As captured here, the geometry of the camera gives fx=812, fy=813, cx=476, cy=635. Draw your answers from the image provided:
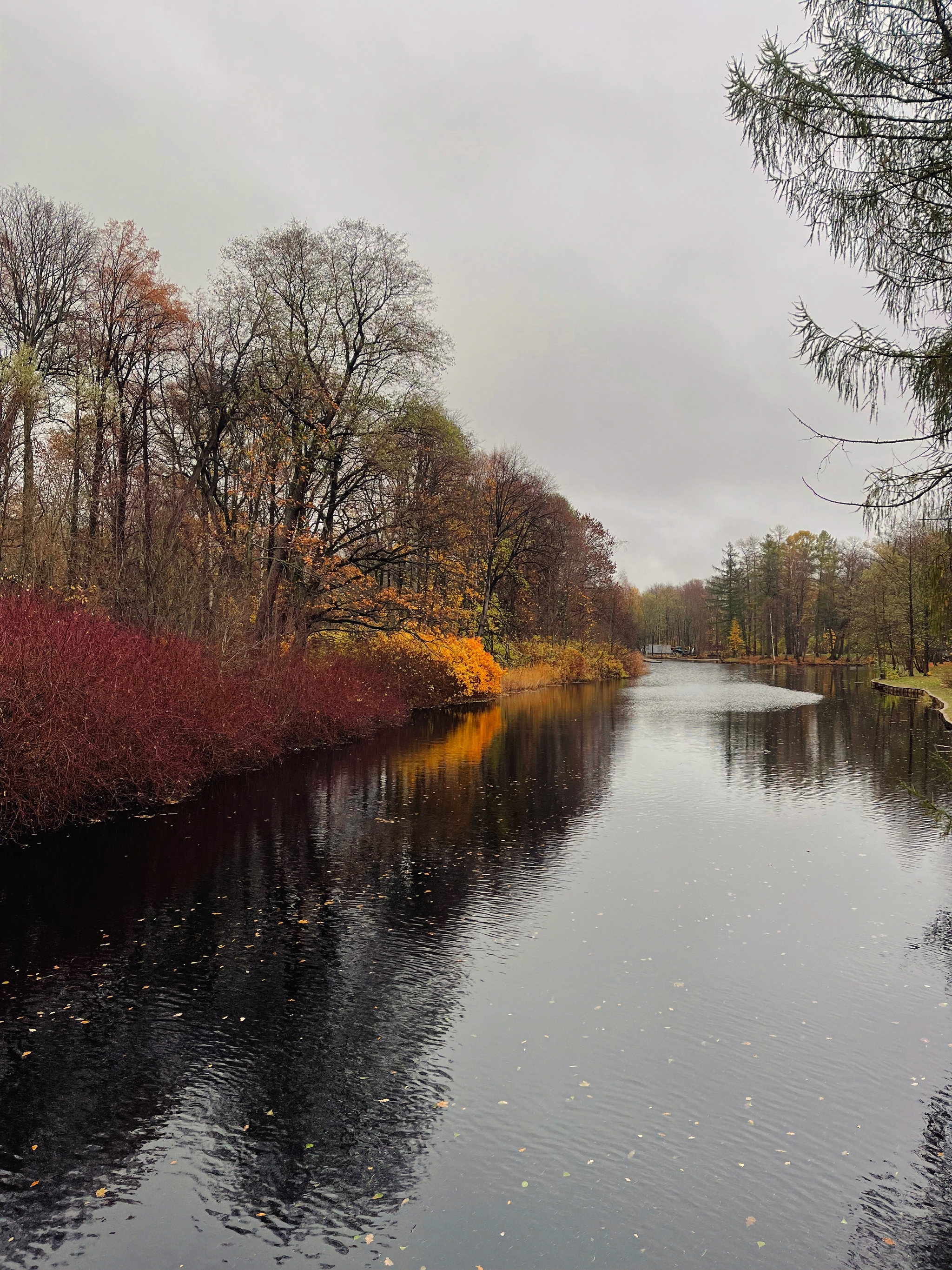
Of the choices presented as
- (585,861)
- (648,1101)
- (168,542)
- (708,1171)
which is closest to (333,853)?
(585,861)

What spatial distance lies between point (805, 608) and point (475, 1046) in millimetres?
86286

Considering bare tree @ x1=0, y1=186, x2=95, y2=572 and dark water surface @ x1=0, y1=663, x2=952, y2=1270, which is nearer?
dark water surface @ x1=0, y1=663, x2=952, y2=1270

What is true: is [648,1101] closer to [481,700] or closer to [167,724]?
[167,724]

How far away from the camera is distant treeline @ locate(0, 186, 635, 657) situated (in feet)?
66.4

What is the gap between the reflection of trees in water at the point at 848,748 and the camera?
14.8 metres

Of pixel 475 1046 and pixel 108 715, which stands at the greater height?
pixel 108 715

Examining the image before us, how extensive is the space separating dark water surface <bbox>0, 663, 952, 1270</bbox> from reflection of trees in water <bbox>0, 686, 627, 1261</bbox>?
25 millimetres

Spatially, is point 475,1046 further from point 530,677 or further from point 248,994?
point 530,677

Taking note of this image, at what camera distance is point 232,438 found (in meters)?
25.5

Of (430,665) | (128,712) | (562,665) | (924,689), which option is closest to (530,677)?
(562,665)

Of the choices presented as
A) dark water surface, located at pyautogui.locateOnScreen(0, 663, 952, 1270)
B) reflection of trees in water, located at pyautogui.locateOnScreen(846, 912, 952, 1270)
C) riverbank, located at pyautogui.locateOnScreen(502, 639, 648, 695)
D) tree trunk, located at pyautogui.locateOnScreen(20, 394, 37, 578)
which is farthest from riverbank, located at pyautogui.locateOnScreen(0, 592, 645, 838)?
riverbank, located at pyautogui.locateOnScreen(502, 639, 648, 695)

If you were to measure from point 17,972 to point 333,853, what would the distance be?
13.1ft

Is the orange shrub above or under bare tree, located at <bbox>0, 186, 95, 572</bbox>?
under

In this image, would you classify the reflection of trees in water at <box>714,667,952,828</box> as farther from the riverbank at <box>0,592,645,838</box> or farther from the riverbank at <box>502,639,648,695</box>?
the riverbank at <box>502,639,648,695</box>
